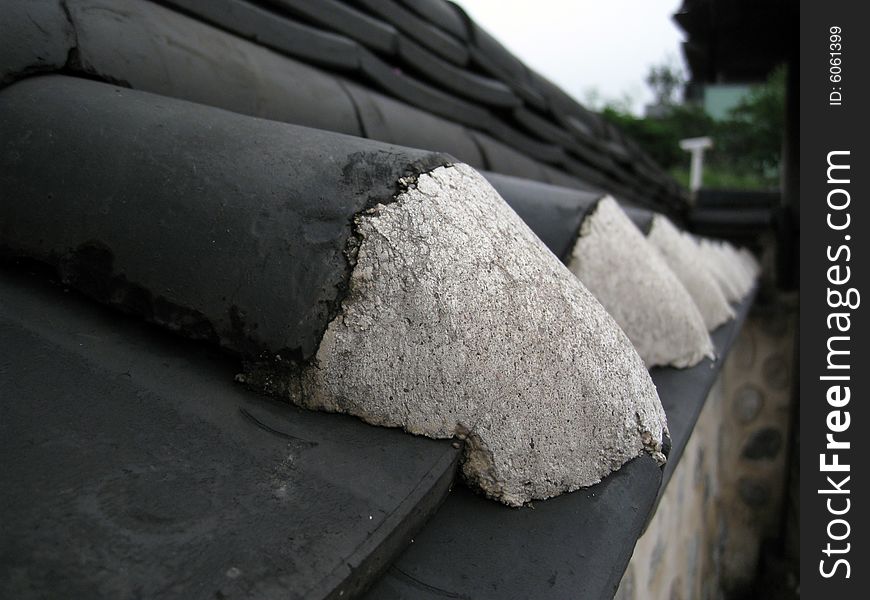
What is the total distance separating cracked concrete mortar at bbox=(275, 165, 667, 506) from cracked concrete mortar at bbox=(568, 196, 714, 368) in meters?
0.31

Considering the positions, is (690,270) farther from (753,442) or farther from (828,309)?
(753,442)

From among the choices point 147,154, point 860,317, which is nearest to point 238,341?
point 147,154

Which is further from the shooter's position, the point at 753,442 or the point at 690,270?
the point at 753,442

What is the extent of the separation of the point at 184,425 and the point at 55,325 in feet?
0.56

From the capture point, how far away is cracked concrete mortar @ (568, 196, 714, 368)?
85 centimetres

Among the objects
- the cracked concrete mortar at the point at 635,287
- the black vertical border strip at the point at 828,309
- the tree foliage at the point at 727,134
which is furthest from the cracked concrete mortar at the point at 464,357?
the tree foliage at the point at 727,134

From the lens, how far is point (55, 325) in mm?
551

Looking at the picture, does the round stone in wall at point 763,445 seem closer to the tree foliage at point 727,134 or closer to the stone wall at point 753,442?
the stone wall at point 753,442

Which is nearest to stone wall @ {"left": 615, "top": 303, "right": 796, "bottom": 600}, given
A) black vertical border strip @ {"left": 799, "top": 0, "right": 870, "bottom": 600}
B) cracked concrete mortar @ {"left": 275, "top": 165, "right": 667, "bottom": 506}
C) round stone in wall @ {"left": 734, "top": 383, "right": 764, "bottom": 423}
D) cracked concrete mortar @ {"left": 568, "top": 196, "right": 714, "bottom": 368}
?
round stone in wall @ {"left": 734, "top": 383, "right": 764, "bottom": 423}

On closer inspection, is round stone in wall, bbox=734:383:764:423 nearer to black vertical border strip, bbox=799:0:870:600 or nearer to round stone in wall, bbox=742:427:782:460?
round stone in wall, bbox=742:427:782:460

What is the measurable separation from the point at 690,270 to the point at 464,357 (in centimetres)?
96

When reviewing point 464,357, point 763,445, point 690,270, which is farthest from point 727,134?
point 464,357

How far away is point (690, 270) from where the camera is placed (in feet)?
4.33

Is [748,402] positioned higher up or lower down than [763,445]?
higher up
